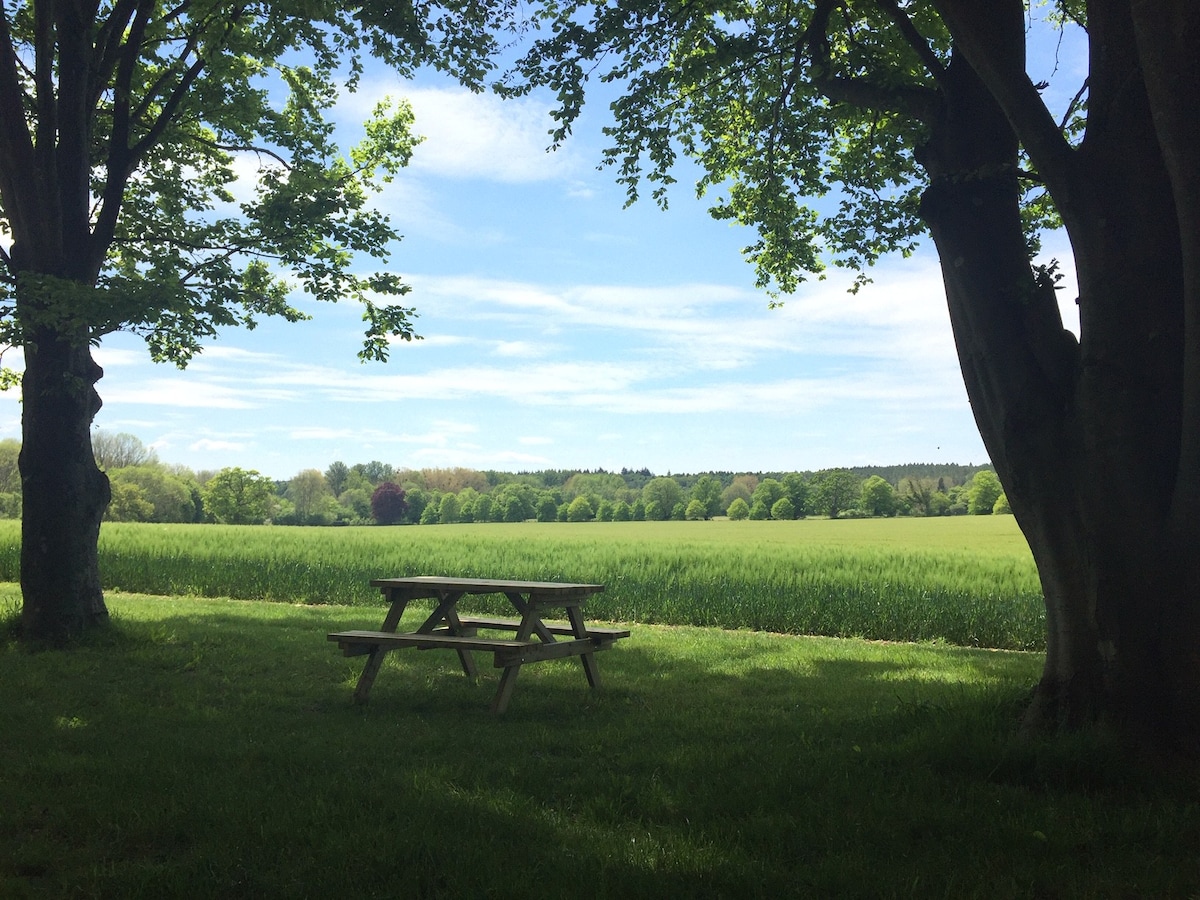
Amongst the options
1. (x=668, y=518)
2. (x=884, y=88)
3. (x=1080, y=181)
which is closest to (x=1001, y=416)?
(x=1080, y=181)

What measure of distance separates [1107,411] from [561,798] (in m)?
3.74

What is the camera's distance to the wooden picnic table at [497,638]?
6914mm

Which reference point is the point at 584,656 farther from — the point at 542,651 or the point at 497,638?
the point at 542,651

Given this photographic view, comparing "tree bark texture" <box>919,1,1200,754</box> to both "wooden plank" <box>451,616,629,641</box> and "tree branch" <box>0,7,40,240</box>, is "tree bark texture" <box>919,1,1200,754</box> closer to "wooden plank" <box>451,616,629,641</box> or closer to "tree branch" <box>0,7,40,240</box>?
"wooden plank" <box>451,616,629,641</box>

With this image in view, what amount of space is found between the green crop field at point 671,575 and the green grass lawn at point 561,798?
690 cm

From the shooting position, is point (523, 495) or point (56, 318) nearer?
point (56, 318)

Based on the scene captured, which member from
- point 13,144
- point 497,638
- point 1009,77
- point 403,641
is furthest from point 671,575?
point 1009,77

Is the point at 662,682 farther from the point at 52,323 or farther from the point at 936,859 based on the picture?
the point at 52,323

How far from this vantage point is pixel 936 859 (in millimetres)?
3812

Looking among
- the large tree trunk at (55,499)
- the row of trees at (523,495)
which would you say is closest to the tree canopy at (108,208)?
the large tree trunk at (55,499)

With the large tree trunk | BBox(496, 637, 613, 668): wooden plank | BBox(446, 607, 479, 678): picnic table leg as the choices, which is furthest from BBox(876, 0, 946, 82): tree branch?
the large tree trunk

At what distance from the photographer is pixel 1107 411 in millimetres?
5012

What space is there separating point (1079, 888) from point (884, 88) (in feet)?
17.5

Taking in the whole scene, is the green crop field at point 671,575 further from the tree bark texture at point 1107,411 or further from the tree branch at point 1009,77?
the tree branch at point 1009,77
